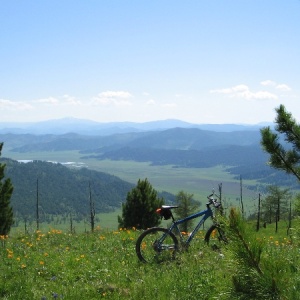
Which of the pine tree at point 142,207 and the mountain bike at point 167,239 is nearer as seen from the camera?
the mountain bike at point 167,239

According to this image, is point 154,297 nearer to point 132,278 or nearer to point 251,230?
point 132,278

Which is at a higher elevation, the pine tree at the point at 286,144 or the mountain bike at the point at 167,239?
the pine tree at the point at 286,144

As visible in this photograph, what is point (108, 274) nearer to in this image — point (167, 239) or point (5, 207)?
point (167, 239)

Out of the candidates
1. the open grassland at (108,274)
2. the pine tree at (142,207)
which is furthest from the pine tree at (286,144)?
the pine tree at (142,207)

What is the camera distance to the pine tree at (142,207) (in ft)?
131

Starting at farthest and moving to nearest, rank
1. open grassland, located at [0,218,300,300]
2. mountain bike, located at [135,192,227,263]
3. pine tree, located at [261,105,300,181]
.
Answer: mountain bike, located at [135,192,227,263] < open grassland, located at [0,218,300,300] < pine tree, located at [261,105,300,181]

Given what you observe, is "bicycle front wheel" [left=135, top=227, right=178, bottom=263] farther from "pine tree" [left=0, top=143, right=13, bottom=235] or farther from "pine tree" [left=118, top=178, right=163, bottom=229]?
"pine tree" [left=118, top=178, right=163, bottom=229]

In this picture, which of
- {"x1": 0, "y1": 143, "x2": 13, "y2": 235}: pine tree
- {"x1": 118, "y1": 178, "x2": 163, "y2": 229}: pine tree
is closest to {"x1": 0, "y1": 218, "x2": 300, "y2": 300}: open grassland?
{"x1": 0, "y1": 143, "x2": 13, "y2": 235}: pine tree

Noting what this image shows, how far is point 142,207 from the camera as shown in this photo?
40000 millimetres

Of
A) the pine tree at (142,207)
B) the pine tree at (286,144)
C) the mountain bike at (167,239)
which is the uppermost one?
the pine tree at (286,144)

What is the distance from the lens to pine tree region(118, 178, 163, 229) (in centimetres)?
3978

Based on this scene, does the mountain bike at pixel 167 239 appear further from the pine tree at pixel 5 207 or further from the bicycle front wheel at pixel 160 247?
the pine tree at pixel 5 207

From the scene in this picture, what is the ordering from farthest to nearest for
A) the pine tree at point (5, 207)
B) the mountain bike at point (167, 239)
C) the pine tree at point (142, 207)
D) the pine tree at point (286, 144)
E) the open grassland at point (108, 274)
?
the pine tree at point (142, 207), the pine tree at point (5, 207), the mountain bike at point (167, 239), the open grassland at point (108, 274), the pine tree at point (286, 144)

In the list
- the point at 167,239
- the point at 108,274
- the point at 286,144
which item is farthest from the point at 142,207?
the point at 286,144
